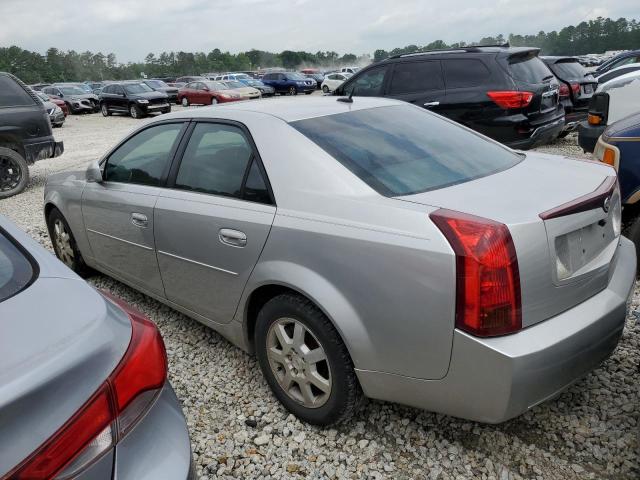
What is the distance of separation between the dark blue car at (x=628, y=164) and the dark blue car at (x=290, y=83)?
1165 inches

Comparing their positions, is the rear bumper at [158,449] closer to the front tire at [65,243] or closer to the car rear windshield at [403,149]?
the car rear windshield at [403,149]

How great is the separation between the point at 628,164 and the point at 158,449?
11.8 ft

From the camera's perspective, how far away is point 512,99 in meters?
6.70

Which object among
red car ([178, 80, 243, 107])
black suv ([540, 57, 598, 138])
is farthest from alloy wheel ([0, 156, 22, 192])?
red car ([178, 80, 243, 107])

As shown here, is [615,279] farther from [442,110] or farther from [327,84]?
[327,84]

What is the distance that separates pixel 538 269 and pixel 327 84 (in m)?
32.6

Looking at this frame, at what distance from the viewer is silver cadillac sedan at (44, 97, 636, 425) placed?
186 cm

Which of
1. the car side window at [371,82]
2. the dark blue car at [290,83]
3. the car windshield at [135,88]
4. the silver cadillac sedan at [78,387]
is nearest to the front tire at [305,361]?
the silver cadillac sedan at [78,387]

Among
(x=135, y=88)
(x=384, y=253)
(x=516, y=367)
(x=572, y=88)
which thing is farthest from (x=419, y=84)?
(x=135, y=88)

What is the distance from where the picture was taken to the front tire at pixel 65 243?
437cm

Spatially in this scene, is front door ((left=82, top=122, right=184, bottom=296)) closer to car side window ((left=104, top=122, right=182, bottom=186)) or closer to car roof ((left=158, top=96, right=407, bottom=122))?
car side window ((left=104, top=122, right=182, bottom=186))

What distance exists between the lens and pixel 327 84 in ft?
108

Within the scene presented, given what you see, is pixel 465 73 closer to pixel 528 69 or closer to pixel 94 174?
pixel 528 69

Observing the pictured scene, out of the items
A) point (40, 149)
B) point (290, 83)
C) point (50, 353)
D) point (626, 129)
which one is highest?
point (50, 353)
